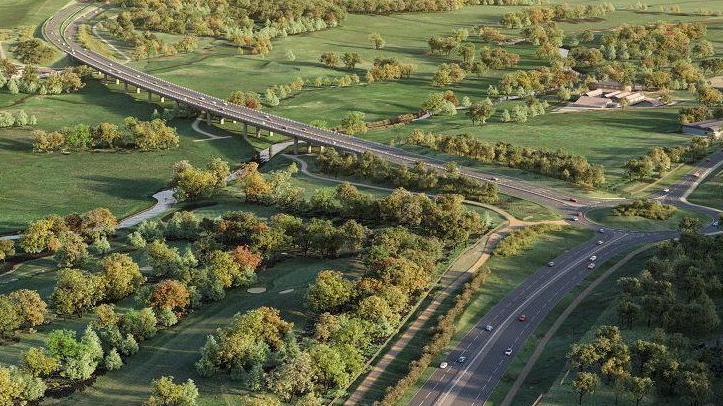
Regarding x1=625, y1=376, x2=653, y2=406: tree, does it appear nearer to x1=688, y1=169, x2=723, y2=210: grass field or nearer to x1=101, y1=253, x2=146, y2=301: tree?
x1=101, y1=253, x2=146, y2=301: tree

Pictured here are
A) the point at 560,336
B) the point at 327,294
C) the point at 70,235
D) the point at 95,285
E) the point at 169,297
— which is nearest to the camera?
the point at 560,336

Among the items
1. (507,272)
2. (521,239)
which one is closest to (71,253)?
(507,272)

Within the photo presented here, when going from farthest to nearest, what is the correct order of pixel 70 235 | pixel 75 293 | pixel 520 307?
pixel 70 235 < pixel 75 293 < pixel 520 307

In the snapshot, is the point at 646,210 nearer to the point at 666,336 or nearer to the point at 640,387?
the point at 666,336

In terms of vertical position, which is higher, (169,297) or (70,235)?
(169,297)

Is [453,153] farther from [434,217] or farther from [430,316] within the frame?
[430,316]

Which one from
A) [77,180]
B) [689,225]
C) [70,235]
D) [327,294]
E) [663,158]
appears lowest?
[77,180]
